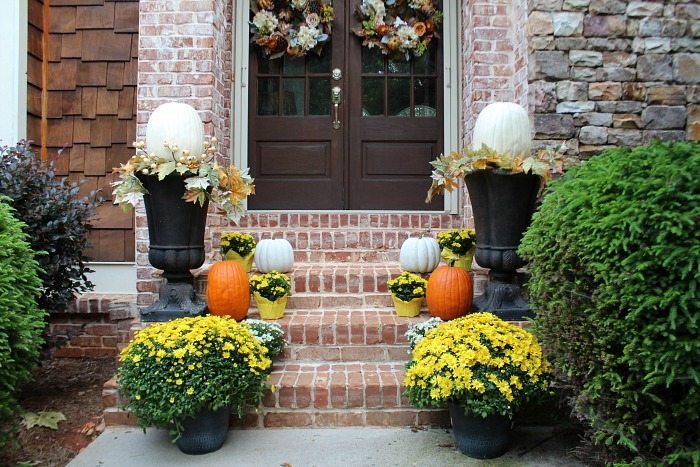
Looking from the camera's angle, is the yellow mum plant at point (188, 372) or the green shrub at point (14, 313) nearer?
the green shrub at point (14, 313)

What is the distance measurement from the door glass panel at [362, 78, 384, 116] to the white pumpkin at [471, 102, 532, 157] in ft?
5.84

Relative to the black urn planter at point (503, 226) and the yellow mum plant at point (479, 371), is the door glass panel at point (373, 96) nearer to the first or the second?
the black urn planter at point (503, 226)

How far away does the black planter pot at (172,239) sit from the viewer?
2883 mm

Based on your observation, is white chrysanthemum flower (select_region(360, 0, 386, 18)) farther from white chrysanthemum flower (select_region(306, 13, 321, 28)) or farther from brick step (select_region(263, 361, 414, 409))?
brick step (select_region(263, 361, 414, 409))

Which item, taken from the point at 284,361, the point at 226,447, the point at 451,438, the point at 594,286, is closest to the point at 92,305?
the point at 284,361

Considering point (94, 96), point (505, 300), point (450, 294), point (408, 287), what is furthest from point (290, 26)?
point (505, 300)

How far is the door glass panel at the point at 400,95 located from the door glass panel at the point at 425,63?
0.39 feet

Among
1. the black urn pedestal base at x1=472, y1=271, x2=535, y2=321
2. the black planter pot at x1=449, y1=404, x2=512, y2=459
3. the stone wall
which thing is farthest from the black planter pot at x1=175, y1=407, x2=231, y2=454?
the stone wall

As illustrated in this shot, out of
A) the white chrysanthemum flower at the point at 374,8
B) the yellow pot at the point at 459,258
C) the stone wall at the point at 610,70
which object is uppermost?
the white chrysanthemum flower at the point at 374,8

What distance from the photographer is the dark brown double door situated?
4.58 m

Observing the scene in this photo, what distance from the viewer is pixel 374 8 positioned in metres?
4.47

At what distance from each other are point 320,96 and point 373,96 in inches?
17.8

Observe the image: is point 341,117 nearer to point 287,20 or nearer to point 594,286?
point 287,20

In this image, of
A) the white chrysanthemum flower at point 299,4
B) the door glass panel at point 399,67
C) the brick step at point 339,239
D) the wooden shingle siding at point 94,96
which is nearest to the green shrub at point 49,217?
the wooden shingle siding at point 94,96
